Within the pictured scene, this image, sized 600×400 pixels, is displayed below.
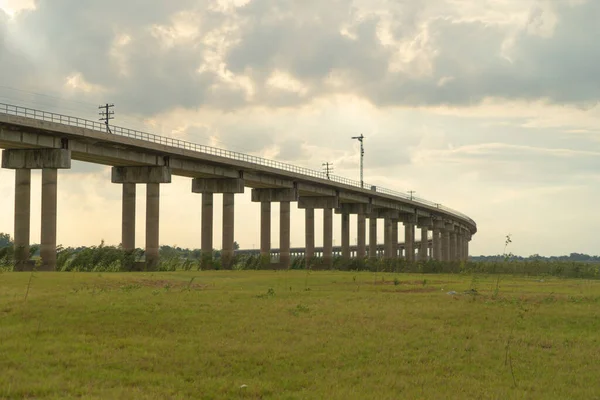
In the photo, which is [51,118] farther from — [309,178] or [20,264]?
[309,178]

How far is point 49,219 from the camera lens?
58.2m

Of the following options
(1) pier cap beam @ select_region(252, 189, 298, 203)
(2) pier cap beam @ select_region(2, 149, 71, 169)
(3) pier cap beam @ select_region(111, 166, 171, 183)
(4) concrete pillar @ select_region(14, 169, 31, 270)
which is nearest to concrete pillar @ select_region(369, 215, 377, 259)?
(1) pier cap beam @ select_region(252, 189, 298, 203)

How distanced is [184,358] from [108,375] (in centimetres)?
211

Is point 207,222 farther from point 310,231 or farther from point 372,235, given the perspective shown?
point 372,235

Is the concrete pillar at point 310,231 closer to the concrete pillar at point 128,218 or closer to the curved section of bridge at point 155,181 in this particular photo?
the curved section of bridge at point 155,181

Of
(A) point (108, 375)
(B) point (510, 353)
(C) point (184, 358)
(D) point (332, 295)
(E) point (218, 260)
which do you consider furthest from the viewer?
(E) point (218, 260)

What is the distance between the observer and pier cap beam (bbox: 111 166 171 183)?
224 ft

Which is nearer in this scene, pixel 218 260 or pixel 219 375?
pixel 219 375

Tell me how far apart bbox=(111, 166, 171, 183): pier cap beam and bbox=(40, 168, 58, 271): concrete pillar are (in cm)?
1084

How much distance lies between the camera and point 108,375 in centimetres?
1600

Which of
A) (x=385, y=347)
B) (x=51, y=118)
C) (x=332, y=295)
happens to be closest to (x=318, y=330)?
(x=385, y=347)

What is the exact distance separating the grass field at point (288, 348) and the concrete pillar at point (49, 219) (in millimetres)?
30108

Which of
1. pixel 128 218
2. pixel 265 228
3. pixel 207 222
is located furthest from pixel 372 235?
pixel 128 218

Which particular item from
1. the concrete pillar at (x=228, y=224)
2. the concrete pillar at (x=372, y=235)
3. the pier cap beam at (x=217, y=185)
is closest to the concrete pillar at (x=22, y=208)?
the pier cap beam at (x=217, y=185)
